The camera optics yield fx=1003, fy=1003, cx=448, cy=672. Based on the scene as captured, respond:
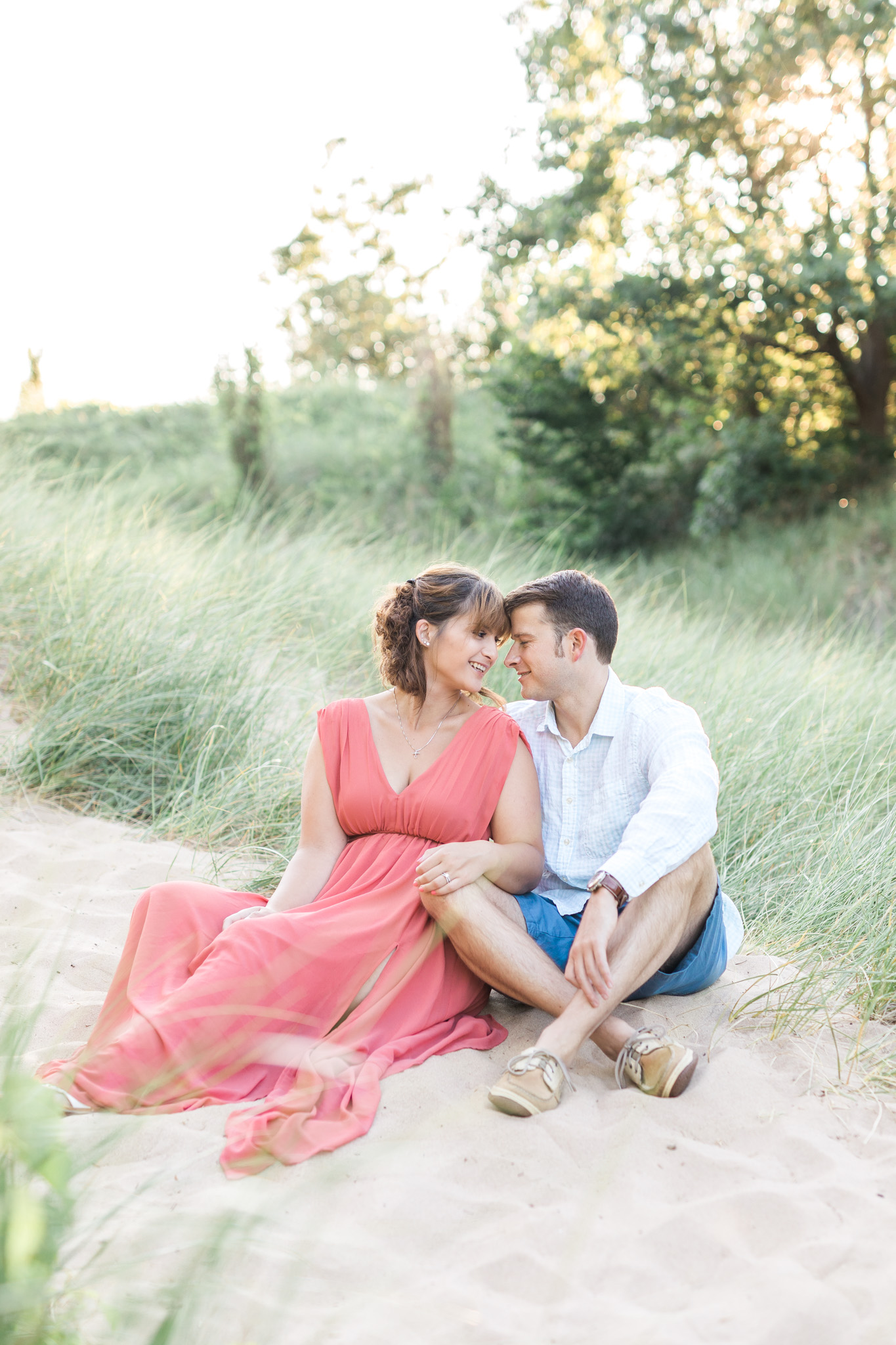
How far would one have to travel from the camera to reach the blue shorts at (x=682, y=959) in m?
2.80

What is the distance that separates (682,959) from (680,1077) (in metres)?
0.48

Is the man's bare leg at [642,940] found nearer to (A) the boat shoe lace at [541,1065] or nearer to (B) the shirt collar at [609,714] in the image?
(A) the boat shoe lace at [541,1065]

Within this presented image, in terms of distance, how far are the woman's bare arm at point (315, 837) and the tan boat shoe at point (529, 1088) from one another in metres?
0.82

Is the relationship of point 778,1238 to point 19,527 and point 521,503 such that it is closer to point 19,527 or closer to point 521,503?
point 19,527

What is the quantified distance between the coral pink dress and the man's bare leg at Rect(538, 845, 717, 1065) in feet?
1.07

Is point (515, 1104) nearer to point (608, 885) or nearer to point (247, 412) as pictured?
point (608, 885)

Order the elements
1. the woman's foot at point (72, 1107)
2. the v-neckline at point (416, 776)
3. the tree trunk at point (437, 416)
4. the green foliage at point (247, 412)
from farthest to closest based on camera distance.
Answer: the tree trunk at point (437, 416) → the green foliage at point (247, 412) → the v-neckline at point (416, 776) → the woman's foot at point (72, 1107)

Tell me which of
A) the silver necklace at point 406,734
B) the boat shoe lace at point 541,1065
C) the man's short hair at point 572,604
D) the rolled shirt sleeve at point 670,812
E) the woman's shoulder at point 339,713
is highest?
the man's short hair at point 572,604

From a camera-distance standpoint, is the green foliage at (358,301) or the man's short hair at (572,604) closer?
the man's short hair at (572,604)

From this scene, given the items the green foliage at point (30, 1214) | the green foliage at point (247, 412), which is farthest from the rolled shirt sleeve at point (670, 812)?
the green foliage at point (247, 412)

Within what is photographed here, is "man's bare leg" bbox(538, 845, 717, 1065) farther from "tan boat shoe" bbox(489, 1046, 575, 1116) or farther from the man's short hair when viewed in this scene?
the man's short hair

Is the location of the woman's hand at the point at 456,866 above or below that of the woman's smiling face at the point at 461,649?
below

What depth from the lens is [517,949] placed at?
2.64 m

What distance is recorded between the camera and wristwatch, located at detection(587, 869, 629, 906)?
99.7 inches
